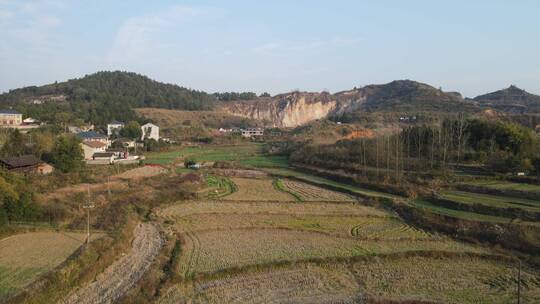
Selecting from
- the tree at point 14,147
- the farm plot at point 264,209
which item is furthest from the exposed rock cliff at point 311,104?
the farm plot at point 264,209

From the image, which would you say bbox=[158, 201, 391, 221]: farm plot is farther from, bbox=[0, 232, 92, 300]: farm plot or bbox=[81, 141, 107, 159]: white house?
bbox=[81, 141, 107, 159]: white house

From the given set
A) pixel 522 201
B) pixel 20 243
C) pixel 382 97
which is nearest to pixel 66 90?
pixel 382 97

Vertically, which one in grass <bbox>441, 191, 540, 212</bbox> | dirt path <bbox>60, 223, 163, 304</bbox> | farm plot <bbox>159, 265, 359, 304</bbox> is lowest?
farm plot <bbox>159, 265, 359, 304</bbox>

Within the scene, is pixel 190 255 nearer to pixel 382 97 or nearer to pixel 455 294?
pixel 455 294

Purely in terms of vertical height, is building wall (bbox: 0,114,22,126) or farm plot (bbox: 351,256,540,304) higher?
building wall (bbox: 0,114,22,126)

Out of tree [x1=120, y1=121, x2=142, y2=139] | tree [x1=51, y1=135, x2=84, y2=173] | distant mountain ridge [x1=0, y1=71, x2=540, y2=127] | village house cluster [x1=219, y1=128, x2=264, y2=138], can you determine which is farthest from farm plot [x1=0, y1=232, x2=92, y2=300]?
village house cluster [x1=219, y1=128, x2=264, y2=138]

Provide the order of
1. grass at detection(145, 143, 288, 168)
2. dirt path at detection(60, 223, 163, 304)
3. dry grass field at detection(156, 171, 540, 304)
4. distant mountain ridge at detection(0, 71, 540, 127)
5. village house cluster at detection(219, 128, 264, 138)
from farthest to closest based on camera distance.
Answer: village house cluster at detection(219, 128, 264, 138) → distant mountain ridge at detection(0, 71, 540, 127) → grass at detection(145, 143, 288, 168) → dry grass field at detection(156, 171, 540, 304) → dirt path at detection(60, 223, 163, 304)

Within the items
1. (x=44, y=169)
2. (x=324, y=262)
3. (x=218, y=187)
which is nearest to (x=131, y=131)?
(x=44, y=169)

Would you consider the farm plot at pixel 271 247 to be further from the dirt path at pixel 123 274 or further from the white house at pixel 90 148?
the white house at pixel 90 148
